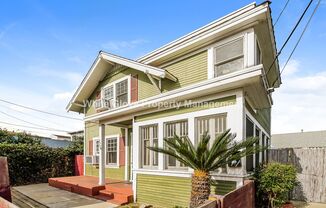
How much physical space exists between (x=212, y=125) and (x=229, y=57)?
2.22 m

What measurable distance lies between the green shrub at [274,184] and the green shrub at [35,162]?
1458cm

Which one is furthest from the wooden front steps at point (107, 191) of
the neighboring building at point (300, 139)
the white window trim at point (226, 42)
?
the neighboring building at point (300, 139)

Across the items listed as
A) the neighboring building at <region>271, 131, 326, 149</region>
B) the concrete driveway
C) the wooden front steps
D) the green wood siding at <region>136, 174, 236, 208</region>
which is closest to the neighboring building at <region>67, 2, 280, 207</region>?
the green wood siding at <region>136, 174, 236, 208</region>

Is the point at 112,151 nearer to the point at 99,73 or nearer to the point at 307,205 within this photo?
the point at 99,73

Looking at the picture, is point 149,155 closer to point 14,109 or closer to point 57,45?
point 57,45

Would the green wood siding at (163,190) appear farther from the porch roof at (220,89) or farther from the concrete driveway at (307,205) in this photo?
the concrete driveway at (307,205)

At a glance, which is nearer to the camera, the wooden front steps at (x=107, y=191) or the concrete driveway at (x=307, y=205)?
the concrete driveway at (x=307, y=205)

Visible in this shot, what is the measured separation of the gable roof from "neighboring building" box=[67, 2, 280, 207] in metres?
0.09

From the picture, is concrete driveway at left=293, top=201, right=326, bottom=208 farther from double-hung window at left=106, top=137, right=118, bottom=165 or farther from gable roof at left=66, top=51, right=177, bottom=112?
double-hung window at left=106, top=137, right=118, bottom=165

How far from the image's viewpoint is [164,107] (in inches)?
380

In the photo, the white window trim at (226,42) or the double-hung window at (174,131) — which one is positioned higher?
the white window trim at (226,42)

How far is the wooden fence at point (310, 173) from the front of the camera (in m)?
10.0

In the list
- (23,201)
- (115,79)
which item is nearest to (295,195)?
(115,79)

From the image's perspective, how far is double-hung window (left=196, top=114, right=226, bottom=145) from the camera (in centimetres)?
789
